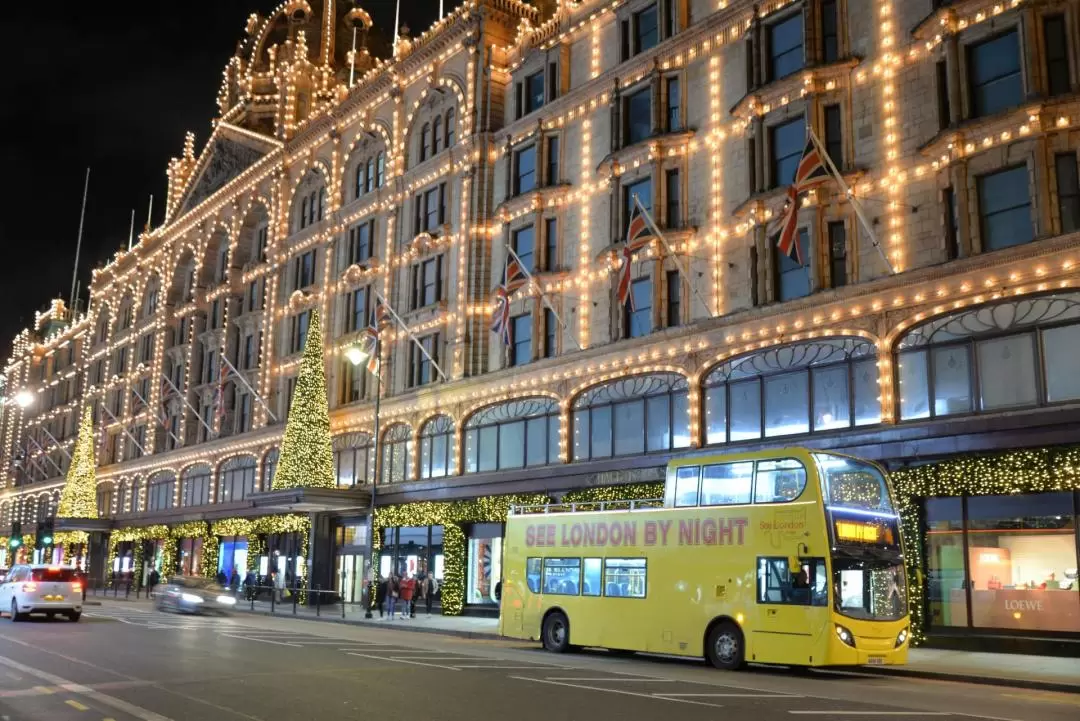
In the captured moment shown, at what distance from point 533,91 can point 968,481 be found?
82.4 feet

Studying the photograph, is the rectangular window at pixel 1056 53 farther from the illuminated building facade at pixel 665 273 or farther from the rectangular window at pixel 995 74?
the rectangular window at pixel 995 74

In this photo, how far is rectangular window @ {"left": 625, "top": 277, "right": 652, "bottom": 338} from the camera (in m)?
34.8

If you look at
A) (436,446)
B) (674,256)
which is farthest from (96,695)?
(436,446)

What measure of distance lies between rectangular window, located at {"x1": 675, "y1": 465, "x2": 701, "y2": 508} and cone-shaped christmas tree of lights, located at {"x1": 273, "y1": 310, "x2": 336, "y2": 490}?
2598cm

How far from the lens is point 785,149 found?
31.2 m

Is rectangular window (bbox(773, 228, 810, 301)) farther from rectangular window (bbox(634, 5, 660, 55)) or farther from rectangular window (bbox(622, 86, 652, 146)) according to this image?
rectangular window (bbox(634, 5, 660, 55))

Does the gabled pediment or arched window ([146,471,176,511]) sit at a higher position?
the gabled pediment

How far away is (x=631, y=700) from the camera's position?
14.3 m

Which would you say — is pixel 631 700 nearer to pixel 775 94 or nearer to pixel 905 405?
pixel 905 405

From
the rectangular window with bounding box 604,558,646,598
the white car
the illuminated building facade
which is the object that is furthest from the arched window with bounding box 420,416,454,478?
the rectangular window with bounding box 604,558,646,598

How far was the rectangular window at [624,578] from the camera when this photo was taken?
22.0 m

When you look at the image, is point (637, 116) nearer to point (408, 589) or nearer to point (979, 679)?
point (408, 589)

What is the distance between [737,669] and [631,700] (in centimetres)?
638

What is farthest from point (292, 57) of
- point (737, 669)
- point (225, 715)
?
point (225, 715)
